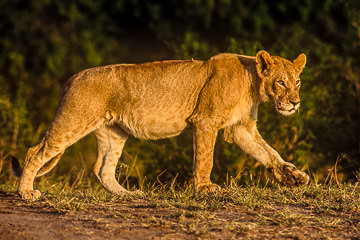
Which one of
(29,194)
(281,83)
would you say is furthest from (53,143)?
(281,83)

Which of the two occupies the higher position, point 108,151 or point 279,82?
point 279,82

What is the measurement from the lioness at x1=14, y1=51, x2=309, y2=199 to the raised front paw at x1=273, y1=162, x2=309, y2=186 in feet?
0.04

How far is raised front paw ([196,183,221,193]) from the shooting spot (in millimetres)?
6561

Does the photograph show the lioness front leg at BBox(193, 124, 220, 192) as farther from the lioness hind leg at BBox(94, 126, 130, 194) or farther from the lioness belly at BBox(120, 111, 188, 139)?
the lioness hind leg at BBox(94, 126, 130, 194)

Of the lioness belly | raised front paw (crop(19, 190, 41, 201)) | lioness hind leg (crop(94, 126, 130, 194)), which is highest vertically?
the lioness belly

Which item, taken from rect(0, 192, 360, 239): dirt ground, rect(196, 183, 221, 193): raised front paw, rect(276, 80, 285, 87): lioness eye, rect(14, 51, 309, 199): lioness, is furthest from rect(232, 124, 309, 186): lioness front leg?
rect(0, 192, 360, 239): dirt ground

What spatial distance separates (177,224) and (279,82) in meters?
2.57

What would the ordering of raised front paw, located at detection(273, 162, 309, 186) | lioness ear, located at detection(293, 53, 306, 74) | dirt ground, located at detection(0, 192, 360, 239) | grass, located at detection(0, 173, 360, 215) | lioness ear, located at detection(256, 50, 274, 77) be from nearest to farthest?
1. dirt ground, located at detection(0, 192, 360, 239)
2. grass, located at detection(0, 173, 360, 215)
3. raised front paw, located at detection(273, 162, 309, 186)
4. lioness ear, located at detection(256, 50, 274, 77)
5. lioness ear, located at detection(293, 53, 306, 74)

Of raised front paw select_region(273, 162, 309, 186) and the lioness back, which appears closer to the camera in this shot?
raised front paw select_region(273, 162, 309, 186)

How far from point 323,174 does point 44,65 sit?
41.4 ft

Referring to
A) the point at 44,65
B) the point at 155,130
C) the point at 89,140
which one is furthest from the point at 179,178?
the point at 44,65

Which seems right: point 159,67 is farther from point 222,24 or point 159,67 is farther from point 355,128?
point 222,24

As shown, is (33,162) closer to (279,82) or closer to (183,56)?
(279,82)

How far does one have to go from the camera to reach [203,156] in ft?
22.3
